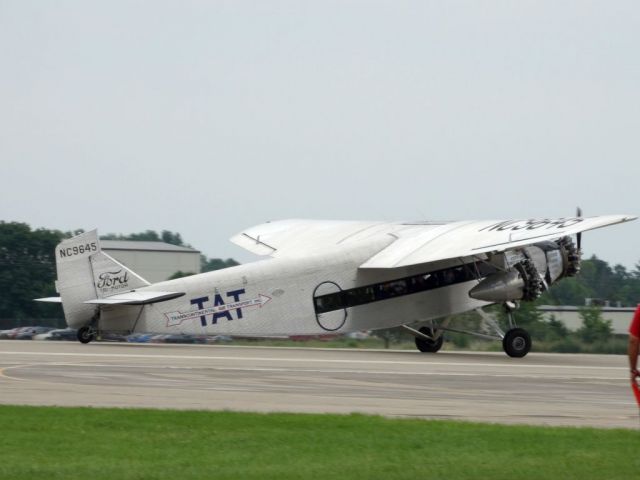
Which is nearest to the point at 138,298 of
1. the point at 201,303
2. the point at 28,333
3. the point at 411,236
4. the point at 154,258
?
the point at 201,303

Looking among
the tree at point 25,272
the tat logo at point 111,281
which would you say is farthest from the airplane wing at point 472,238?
the tree at point 25,272

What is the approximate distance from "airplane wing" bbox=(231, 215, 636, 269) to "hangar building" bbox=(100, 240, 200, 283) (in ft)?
166

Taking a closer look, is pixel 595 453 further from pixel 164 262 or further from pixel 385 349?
pixel 164 262

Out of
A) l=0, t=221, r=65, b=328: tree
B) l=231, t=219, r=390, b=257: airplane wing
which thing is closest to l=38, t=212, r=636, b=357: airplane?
l=231, t=219, r=390, b=257: airplane wing

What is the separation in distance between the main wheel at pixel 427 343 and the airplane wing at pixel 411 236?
283 cm

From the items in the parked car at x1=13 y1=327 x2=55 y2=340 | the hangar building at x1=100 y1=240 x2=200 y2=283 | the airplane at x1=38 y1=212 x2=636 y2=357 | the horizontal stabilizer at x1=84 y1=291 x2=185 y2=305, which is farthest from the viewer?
the hangar building at x1=100 y1=240 x2=200 y2=283

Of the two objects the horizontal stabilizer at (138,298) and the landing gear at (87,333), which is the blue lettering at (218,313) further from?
the landing gear at (87,333)

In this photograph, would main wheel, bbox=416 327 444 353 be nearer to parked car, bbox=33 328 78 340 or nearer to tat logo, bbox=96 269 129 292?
tat logo, bbox=96 269 129 292

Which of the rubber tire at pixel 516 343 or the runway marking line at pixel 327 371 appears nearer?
the runway marking line at pixel 327 371

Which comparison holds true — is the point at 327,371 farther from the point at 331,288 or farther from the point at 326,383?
the point at 331,288

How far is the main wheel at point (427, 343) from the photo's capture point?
3506 centimetres

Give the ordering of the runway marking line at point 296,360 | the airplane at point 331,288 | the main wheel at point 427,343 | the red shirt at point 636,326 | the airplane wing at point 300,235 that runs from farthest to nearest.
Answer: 1. the airplane wing at point 300,235
2. the main wheel at point 427,343
3. the airplane at point 331,288
4. the runway marking line at point 296,360
5. the red shirt at point 636,326

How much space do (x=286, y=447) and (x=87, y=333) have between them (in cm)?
2047

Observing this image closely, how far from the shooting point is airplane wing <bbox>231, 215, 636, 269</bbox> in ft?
95.7
